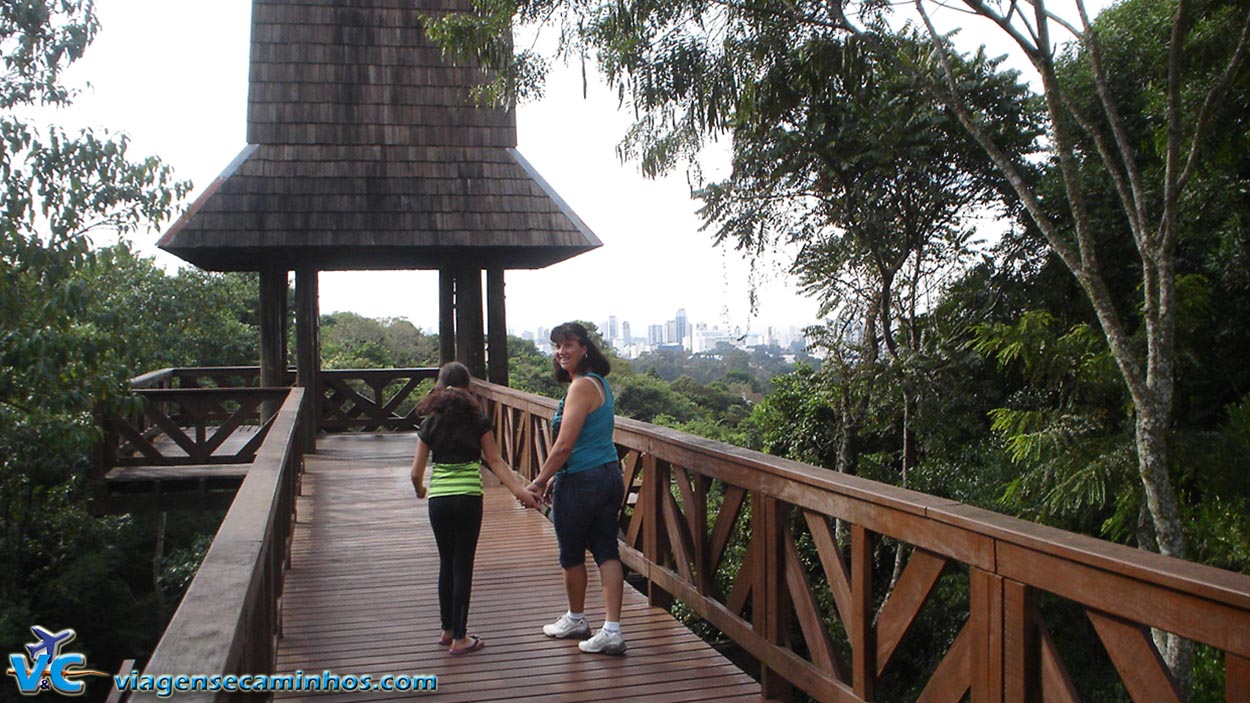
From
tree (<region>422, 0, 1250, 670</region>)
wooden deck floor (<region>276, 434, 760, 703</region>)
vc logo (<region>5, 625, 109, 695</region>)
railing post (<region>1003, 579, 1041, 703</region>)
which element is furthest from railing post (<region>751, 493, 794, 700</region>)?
tree (<region>422, 0, 1250, 670</region>)

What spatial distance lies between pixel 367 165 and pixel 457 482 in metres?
8.03

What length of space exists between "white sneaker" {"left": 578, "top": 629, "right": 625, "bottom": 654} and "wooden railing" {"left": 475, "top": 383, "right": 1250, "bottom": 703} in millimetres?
396

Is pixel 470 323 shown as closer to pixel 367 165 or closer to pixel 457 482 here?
pixel 367 165

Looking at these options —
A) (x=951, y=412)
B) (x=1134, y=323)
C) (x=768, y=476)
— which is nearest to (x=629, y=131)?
(x=951, y=412)

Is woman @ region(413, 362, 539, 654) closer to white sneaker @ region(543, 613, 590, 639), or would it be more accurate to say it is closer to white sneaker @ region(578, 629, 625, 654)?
white sneaker @ region(543, 613, 590, 639)

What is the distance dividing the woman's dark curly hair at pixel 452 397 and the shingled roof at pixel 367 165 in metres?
6.72

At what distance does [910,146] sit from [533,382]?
2283 centimetres

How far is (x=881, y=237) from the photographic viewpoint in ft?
44.3

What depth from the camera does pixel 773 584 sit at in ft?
13.2

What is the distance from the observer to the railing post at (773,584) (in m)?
3.98

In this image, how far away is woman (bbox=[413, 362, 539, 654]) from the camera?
4.56 metres

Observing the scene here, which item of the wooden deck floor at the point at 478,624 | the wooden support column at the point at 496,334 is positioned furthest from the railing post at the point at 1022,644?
the wooden support column at the point at 496,334

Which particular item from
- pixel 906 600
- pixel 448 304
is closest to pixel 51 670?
pixel 906 600

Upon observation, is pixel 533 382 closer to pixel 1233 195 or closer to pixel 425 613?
pixel 1233 195
